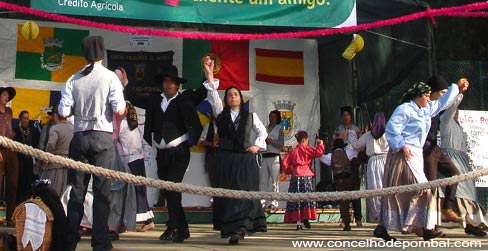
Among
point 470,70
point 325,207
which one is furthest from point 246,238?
point 470,70

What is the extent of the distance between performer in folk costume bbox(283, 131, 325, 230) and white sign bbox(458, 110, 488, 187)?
2497 mm

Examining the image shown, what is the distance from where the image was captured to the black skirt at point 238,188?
28.1 feet

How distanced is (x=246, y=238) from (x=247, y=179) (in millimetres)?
1007

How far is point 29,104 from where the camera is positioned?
41.3 ft

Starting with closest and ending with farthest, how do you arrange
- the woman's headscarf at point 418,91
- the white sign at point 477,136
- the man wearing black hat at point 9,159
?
the woman's headscarf at point 418,91, the man wearing black hat at point 9,159, the white sign at point 477,136

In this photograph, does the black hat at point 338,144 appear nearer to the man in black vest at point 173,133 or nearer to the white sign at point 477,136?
the white sign at point 477,136

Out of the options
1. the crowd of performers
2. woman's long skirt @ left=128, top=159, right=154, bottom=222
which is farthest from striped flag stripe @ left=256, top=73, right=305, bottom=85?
woman's long skirt @ left=128, top=159, right=154, bottom=222

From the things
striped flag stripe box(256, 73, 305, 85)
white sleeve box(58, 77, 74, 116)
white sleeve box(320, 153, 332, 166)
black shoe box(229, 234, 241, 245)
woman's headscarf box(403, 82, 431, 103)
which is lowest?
black shoe box(229, 234, 241, 245)

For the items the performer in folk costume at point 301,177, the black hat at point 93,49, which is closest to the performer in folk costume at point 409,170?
the performer in folk costume at point 301,177

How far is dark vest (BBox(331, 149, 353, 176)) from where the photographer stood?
1180 centimetres

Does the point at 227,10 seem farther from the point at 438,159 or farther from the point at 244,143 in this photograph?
the point at 438,159

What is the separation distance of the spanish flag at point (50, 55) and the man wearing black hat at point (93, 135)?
17.6ft

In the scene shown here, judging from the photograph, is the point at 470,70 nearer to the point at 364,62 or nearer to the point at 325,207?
the point at 364,62

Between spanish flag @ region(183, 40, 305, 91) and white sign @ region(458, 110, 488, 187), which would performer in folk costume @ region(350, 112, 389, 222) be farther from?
spanish flag @ region(183, 40, 305, 91)
